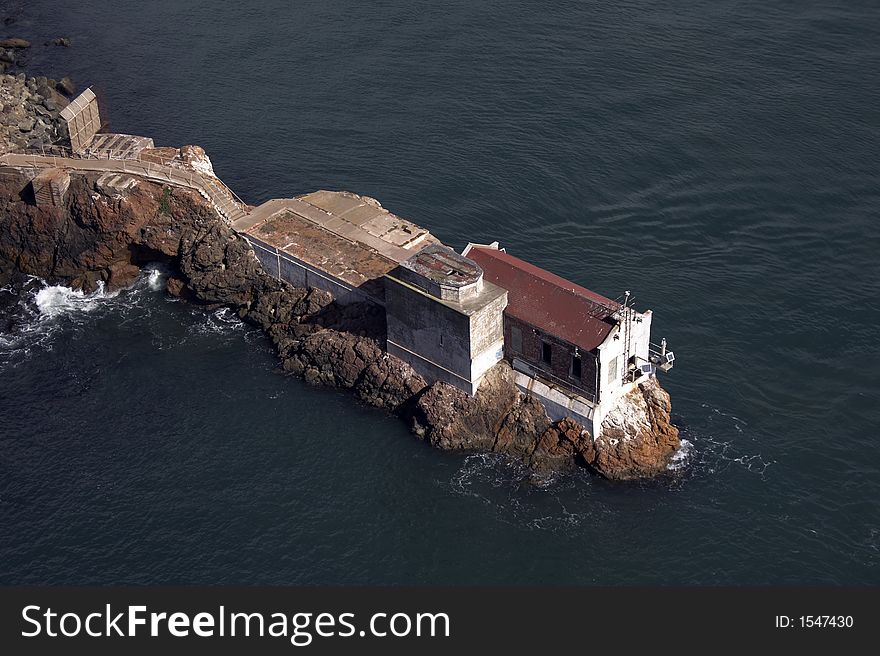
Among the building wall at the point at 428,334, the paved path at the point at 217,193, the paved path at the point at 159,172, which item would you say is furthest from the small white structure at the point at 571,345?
the paved path at the point at 159,172

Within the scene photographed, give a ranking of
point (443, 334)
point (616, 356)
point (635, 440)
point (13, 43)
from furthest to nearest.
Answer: point (13, 43)
point (443, 334)
point (635, 440)
point (616, 356)

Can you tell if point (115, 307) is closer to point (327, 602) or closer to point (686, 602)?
point (327, 602)

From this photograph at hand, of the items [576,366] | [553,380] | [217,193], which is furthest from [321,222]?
[576,366]

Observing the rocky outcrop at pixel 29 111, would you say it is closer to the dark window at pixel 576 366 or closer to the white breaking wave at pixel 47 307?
the white breaking wave at pixel 47 307

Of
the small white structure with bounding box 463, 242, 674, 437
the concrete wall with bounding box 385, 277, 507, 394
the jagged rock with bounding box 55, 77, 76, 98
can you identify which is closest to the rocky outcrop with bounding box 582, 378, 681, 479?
the small white structure with bounding box 463, 242, 674, 437

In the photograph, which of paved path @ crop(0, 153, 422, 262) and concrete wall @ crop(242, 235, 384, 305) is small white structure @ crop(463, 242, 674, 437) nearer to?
concrete wall @ crop(242, 235, 384, 305)

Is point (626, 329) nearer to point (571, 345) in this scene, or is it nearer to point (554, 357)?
point (571, 345)

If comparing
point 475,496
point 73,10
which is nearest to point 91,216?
point 475,496
